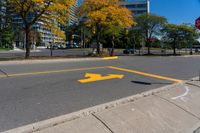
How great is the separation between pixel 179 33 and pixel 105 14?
22.8 metres

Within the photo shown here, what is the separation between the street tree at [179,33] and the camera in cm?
4369

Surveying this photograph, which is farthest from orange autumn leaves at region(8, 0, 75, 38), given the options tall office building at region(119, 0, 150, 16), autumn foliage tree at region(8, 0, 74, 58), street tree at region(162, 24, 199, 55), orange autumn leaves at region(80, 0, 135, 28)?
tall office building at region(119, 0, 150, 16)

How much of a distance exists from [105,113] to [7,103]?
2.50m

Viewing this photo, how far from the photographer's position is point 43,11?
65.5 feet

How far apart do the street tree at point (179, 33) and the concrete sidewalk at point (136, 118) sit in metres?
38.5

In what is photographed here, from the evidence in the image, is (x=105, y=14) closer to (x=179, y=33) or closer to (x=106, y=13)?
(x=106, y=13)

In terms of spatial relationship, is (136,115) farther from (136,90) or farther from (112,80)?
(112,80)

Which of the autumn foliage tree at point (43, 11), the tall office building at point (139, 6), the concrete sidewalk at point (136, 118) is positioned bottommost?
the concrete sidewalk at point (136, 118)

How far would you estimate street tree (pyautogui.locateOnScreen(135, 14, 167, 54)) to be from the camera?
43.1m

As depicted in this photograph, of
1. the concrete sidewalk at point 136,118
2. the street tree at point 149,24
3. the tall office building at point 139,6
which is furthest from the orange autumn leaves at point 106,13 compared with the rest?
the tall office building at point 139,6

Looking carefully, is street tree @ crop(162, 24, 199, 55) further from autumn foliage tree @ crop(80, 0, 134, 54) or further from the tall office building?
the tall office building

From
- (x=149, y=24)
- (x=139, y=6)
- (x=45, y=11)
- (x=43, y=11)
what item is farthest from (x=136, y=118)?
(x=139, y=6)

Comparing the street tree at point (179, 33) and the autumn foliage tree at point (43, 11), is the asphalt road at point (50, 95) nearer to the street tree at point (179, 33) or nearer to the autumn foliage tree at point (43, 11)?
the autumn foliage tree at point (43, 11)

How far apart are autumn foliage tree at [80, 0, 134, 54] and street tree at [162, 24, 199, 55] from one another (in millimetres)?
17770
